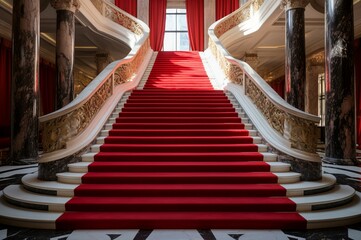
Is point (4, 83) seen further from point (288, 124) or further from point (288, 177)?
point (288, 177)

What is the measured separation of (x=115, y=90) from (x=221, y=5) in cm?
1074

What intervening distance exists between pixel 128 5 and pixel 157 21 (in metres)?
1.63

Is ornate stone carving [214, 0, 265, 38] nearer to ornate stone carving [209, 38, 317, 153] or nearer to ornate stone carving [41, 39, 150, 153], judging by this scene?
ornate stone carving [209, 38, 317, 153]

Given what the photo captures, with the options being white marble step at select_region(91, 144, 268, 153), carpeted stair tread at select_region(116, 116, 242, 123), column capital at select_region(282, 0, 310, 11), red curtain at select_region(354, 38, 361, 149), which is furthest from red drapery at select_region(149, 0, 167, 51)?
white marble step at select_region(91, 144, 268, 153)

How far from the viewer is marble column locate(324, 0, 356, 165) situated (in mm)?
5871

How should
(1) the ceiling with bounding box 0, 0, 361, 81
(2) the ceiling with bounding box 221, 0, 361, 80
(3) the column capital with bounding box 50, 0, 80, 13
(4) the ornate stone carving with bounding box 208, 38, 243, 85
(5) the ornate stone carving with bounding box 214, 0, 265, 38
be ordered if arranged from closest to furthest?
(4) the ornate stone carving with bounding box 208, 38, 243, 85, (3) the column capital with bounding box 50, 0, 80, 13, (1) the ceiling with bounding box 0, 0, 361, 81, (2) the ceiling with bounding box 221, 0, 361, 80, (5) the ornate stone carving with bounding box 214, 0, 265, 38

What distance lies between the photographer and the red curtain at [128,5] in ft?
48.4

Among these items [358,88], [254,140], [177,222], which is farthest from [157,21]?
[177,222]

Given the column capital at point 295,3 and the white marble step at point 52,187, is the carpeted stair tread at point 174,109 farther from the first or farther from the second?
the column capital at point 295,3

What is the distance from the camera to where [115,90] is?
21.1 ft

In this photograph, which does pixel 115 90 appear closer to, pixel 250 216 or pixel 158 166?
pixel 158 166

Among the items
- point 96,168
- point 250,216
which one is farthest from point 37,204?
point 250,216

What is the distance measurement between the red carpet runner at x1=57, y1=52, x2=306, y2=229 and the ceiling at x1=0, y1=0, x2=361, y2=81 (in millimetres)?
5055

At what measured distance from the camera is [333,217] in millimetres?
2910
